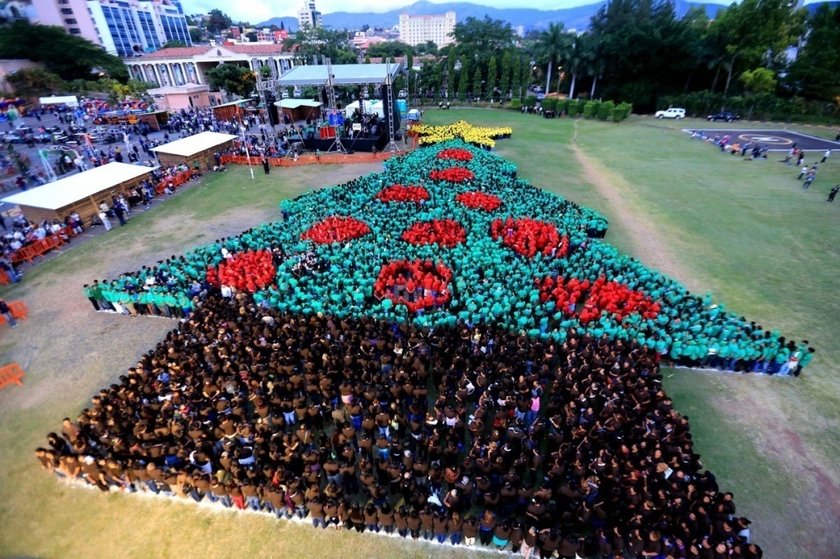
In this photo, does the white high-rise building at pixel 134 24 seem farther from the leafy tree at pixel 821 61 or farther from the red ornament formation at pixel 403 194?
the leafy tree at pixel 821 61

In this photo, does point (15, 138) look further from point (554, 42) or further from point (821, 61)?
point (821, 61)

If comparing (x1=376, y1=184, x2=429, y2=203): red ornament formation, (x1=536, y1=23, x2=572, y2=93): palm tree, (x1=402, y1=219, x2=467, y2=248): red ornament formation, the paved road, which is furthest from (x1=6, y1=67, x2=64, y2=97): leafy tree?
the paved road

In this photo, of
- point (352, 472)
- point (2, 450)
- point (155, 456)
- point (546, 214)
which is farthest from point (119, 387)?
point (546, 214)

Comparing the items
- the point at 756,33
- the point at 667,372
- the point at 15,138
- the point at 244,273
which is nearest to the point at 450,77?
the point at 756,33

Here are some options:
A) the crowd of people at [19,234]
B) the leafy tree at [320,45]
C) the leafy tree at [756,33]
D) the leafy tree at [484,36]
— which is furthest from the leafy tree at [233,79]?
the leafy tree at [756,33]

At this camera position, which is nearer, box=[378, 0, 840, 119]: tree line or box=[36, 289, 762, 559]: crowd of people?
box=[36, 289, 762, 559]: crowd of people

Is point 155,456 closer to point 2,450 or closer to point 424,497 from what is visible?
point 2,450

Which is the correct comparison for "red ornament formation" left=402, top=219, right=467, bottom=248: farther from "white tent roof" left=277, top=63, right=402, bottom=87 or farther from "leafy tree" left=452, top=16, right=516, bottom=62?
"leafy tree" left=452, top=16, right=516, bottom=62

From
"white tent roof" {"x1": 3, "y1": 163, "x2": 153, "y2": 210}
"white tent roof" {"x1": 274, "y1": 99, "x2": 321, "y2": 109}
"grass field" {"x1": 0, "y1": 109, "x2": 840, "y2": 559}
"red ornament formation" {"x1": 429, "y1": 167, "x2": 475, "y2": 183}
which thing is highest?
"white tent roof" {"x1": 274, "y1": 99, "x2": 321, "y2": 109}
